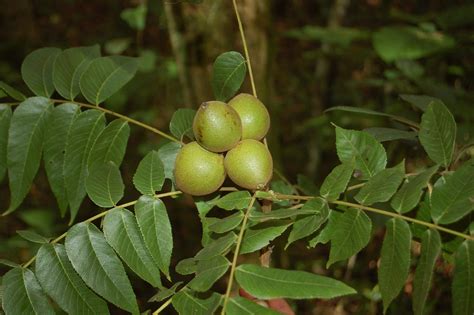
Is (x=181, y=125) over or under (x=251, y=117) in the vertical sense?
under

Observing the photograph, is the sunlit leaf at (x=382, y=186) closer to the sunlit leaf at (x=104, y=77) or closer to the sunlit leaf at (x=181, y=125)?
the sunlit leaf at (x=181, y=125)

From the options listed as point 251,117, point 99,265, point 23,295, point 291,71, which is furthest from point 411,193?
point 291,71

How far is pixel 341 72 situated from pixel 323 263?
3888mm

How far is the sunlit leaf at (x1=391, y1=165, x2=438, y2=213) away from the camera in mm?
1624

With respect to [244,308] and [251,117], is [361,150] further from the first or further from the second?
[244,308]

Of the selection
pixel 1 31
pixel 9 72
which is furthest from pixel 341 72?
pixel 1 31

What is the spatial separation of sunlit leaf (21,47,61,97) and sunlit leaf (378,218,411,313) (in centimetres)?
143

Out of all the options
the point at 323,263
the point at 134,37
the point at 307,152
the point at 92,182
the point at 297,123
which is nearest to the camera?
the point at 92,182

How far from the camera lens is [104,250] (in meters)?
1.84

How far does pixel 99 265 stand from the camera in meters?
1.79

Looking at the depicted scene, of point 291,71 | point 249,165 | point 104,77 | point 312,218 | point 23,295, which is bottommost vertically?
point 291,71

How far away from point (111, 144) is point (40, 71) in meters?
0.50

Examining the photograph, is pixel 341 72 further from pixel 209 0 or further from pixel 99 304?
pixel 99 304

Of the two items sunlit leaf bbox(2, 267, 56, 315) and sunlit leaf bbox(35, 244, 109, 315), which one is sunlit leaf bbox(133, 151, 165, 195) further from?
sunlit leaf bbox(2, 267, 56, 315)
